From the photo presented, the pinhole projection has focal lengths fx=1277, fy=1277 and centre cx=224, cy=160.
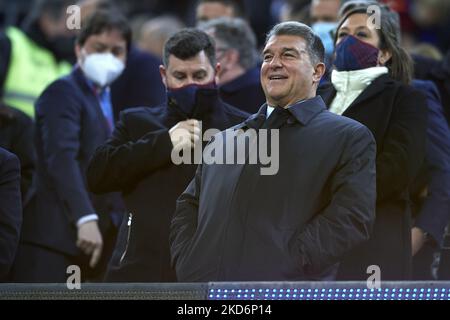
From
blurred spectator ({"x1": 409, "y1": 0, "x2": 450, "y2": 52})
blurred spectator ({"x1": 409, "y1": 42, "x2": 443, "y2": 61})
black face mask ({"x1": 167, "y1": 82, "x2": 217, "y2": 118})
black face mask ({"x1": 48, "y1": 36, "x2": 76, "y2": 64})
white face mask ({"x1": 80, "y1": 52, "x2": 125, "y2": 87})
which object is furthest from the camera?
blurred spectator ({"x1": 409, "y1": 0, "x2": 450, "y2": 52})

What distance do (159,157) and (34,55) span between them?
10.5 ft

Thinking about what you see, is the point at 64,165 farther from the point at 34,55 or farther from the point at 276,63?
the point at 34,55

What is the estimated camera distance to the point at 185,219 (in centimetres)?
535

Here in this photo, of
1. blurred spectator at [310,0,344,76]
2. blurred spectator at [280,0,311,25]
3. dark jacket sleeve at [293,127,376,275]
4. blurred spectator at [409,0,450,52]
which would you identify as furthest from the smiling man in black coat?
blurred spectator at [409,0,450,52]

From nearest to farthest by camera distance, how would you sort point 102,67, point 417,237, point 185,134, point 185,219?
point 185,219 → point 185,134 → point 417,237 → point 102,67

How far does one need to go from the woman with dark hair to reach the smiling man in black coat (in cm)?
47

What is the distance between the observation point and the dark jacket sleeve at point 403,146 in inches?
222

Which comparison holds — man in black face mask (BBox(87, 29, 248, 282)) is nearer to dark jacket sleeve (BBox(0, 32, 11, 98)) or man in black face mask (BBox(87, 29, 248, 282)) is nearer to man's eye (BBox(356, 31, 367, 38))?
man's eye (BBox(356, 31, 367, 38))

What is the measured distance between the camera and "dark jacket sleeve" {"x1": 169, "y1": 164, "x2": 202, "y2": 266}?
5.30m

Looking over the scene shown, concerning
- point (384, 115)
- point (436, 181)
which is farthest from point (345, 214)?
point (436, 181)

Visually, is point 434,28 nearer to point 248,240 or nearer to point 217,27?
point 217,27

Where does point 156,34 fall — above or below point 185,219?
above
